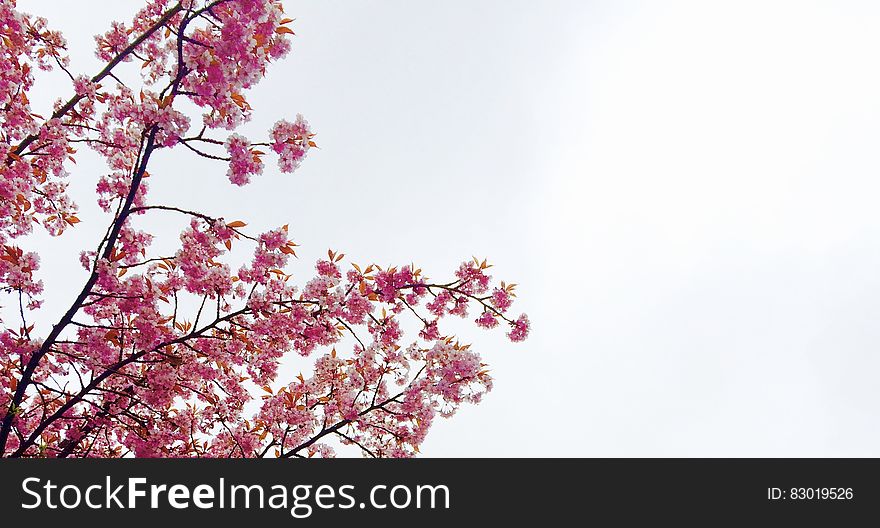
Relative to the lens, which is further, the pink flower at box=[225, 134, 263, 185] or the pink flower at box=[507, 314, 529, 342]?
the pink flower at box=[507, 314, 529, 342]

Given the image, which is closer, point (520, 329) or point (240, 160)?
point (240, 160)

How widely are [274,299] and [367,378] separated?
1.70 metres

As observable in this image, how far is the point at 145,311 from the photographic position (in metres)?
5.56


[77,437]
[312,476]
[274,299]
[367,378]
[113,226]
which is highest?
[113,226]

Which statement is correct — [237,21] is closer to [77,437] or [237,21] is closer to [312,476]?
[312,476]

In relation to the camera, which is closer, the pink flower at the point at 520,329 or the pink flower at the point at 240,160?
the pink flower at the point at 240,160

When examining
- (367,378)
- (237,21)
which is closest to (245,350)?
(367,378)

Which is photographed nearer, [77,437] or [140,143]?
[140,143]

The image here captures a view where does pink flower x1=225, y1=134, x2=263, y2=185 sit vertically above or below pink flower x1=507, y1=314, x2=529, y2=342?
above

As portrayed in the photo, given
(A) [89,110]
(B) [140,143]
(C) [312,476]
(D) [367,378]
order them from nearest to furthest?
(C) [312,476] < (B) [140,143] < (A) [89,110] < (D) [367,378]

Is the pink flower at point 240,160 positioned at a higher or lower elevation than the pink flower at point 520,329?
higher

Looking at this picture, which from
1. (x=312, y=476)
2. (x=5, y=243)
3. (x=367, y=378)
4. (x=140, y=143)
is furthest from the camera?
(x=367, y=378)

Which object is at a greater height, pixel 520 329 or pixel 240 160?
pixel 240 160

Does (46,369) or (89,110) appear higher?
(89,110)
